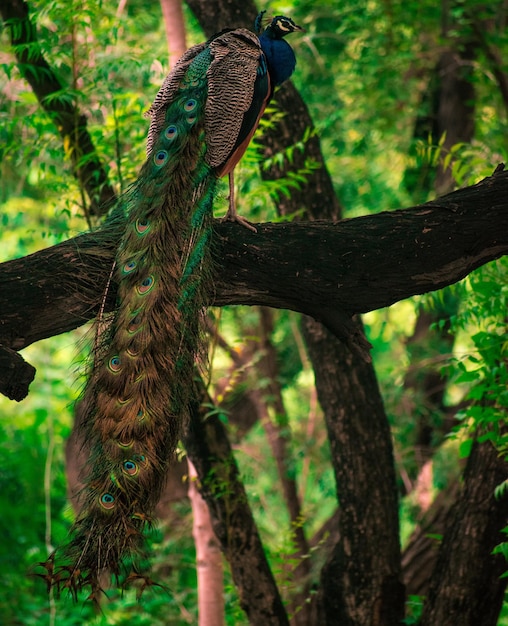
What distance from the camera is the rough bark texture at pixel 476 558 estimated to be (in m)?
3.84

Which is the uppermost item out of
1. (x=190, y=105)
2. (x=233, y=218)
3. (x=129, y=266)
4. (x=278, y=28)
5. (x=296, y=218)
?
(x=278, y=28)

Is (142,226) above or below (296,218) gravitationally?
below

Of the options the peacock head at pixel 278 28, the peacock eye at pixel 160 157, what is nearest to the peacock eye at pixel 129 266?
the peacock eye at pixel 160 157

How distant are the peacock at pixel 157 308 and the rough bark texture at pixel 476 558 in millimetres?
1603

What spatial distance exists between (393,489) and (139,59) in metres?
2.44

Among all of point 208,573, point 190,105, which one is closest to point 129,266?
point 190,105

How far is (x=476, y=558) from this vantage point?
3.85 meters

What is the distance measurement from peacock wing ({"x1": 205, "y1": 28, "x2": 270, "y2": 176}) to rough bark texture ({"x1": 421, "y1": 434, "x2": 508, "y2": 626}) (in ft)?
5.81

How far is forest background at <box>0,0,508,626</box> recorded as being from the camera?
161 inches

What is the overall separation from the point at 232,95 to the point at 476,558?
2230 mm

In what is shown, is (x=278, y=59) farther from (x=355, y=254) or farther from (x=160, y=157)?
(x=355, y=254)

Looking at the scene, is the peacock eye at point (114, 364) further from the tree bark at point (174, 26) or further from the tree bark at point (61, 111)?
the tree bark at point (174, 26)

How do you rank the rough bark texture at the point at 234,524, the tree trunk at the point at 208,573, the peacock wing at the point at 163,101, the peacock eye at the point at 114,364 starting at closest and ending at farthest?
the peacock eye at the point at 114,364
the peacock wing at the point at 163,101
the rough bark texture at the point at 234,524
the tree trunk at the point at 208,573

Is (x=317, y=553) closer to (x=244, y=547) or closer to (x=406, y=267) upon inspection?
(x=244, y=547)
